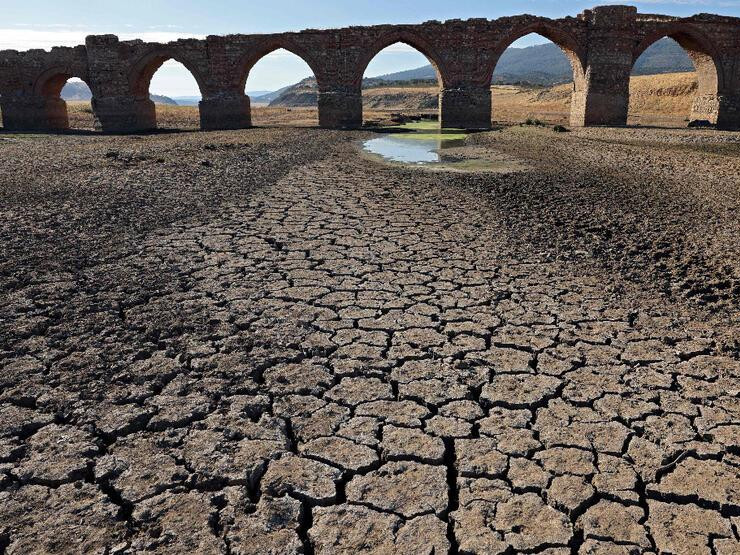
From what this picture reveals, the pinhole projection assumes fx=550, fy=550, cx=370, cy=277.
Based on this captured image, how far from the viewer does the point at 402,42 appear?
21.7 m

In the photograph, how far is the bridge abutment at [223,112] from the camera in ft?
72.3

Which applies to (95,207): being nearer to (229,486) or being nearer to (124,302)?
(124,302)

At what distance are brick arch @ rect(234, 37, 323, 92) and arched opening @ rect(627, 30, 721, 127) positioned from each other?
38.6 ft

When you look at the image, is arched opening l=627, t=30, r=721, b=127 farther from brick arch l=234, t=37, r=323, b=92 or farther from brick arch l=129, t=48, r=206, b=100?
brick arch l=129, t=48, r=206, b=100

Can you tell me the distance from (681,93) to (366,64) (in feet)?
59.7

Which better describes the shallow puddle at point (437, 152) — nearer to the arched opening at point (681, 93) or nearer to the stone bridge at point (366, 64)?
the stone bridge at point (366, 64)

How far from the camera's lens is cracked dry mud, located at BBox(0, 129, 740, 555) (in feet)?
7.28

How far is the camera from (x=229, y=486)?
2391 millimetres

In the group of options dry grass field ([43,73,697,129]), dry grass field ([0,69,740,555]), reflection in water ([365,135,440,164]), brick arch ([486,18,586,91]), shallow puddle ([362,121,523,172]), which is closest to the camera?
dry grass field ([0,69,740,555])

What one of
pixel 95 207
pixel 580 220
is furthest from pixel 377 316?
pixel 95 207

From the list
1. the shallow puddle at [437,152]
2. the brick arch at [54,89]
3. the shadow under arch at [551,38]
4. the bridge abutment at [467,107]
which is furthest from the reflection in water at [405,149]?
the brick arch at [54,89]

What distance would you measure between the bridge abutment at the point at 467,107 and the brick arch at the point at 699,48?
5.37 m

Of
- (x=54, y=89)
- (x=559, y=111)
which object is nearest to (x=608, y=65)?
(x=559, y=111)

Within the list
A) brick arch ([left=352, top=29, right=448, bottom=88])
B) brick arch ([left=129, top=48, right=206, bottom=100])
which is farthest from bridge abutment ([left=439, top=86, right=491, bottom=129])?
brick arch ([left=129, top=48, right=206, bottom=100])
